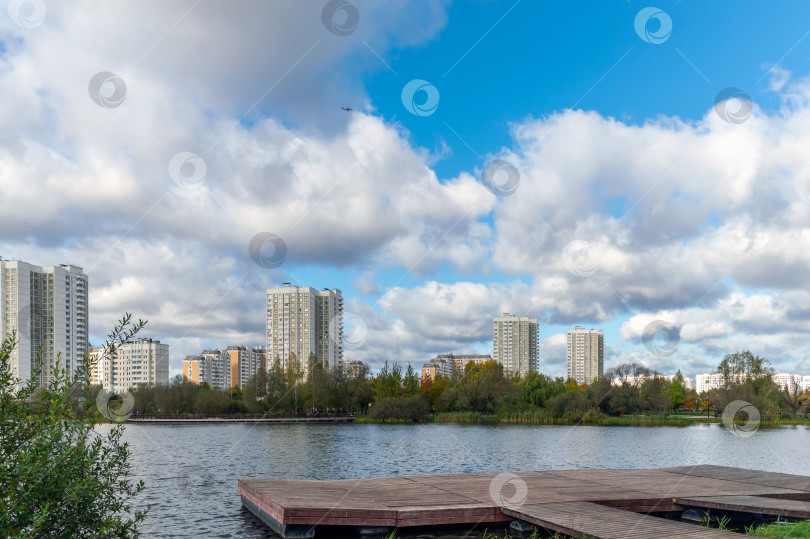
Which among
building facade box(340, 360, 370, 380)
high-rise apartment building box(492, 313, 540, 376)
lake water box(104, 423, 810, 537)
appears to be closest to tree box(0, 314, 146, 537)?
lake water box(104, 423, 810, 537)

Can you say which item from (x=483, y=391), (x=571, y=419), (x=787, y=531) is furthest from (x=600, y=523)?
(x=483, y=391)

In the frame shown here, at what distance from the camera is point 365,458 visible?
40.1 metres

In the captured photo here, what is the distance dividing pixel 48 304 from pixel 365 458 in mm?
100640

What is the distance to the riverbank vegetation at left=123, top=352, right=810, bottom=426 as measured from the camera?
89.2 m

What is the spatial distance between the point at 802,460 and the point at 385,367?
70.0m

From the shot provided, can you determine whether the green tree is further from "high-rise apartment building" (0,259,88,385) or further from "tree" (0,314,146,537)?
"tree" (0,314,146,537)

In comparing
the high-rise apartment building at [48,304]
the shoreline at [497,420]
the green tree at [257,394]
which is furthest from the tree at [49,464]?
the green tree at [257,394]

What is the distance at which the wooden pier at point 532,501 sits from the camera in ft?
51.6

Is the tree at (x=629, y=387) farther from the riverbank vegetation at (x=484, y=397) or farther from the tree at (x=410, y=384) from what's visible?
the tree at (x=410, y=384)

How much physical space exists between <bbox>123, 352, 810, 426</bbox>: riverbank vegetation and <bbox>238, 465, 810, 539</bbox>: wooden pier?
6510 centimetres

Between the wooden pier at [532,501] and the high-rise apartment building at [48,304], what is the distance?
8698 cm

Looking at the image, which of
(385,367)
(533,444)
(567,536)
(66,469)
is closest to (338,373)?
(385,367)

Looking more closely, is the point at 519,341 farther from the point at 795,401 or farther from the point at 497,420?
the point at 497,420

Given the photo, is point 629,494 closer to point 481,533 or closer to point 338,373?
point 481,533
